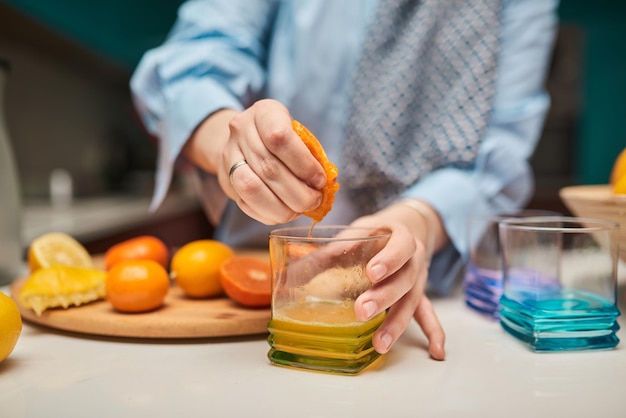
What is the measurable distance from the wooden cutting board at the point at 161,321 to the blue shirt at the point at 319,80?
308 mm

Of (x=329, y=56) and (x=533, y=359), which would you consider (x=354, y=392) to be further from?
(x=329, y=56)

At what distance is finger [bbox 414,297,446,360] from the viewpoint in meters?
0.60

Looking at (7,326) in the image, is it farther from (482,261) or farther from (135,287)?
(482,261)

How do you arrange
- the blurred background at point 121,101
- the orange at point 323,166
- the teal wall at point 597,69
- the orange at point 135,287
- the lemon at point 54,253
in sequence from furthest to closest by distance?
1. the teal wall at point 597,69
2. the blurred background at point 121,101
3. the lemon at point 54,253
4. the orange at point 135,287
5. the orange at point 323,166

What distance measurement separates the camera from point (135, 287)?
699 mm

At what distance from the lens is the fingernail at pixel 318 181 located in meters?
0.58

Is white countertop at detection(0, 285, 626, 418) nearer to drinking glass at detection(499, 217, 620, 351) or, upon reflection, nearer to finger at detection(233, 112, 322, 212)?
drinking glass at detection(499, 217, 620, 351)

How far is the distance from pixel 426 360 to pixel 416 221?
0.89 ft

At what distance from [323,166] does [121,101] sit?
3.14m

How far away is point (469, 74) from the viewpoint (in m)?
0.99

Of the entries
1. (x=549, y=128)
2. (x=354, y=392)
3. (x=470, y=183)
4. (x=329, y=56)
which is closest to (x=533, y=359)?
(x=354, y=392)

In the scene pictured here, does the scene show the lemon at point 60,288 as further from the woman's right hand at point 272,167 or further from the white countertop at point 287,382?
the woman's right hand at point 272,167

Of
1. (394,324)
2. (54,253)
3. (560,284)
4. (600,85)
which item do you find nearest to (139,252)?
(54,253)

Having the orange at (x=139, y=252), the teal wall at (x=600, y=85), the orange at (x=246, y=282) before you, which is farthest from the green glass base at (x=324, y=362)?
the teal wall at (x=600, y=85)
